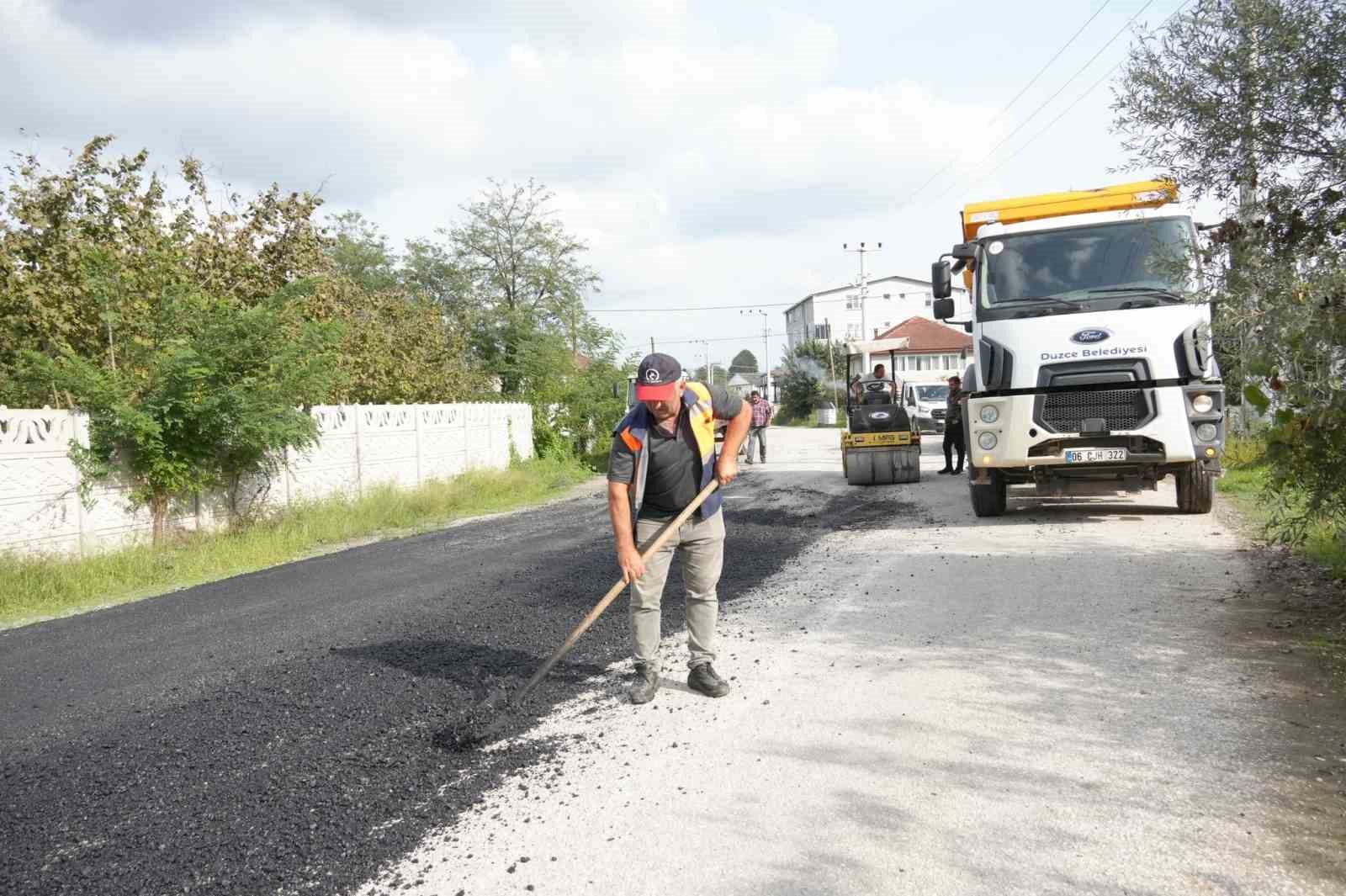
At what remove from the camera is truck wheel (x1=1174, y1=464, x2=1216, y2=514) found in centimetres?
1001

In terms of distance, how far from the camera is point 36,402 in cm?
1091

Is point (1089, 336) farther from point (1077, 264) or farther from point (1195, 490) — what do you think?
point (1195, 490)

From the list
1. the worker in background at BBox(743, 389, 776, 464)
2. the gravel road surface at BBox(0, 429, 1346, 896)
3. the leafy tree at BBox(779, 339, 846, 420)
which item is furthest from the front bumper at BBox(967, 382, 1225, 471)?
the leafy tree at BBox(779, 339, 846, 420)

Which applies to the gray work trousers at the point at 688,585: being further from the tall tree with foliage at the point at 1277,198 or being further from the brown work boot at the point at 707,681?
the tall tree with foliage at the point at 1277,198

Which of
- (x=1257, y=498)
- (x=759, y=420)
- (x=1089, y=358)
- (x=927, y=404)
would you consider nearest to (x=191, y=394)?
(x=1089, y=358)

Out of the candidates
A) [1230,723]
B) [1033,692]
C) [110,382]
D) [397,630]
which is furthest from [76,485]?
[1230,723]

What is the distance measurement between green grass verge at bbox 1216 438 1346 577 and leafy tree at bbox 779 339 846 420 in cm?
4205

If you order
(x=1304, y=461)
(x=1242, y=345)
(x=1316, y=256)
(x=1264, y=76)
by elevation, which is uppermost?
(x=1264, y=76)

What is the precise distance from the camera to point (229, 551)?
10.9 meters

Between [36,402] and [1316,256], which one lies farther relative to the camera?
[36,402]

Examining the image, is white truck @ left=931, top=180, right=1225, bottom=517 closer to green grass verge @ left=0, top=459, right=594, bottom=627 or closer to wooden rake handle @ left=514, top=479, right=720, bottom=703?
wooden rake handle @ left=514, top=479, right=720, bottom=703

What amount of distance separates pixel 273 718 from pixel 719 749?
7.36 ft

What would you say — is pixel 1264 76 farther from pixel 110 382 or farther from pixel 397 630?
pixel 110 382

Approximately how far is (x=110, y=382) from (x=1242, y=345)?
1034 cm
